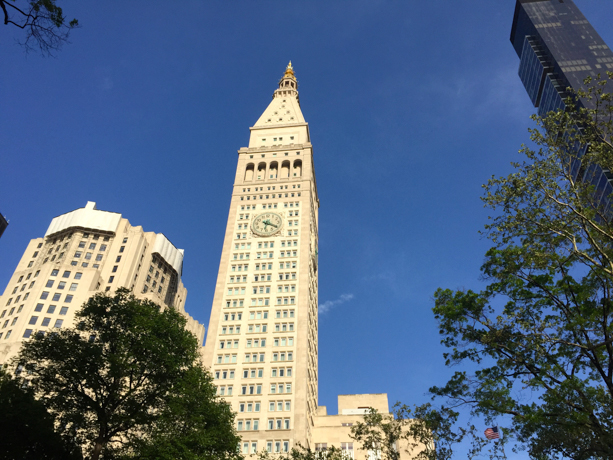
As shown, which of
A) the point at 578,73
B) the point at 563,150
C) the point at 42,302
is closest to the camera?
the point at 563,150

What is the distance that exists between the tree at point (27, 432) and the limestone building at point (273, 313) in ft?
116

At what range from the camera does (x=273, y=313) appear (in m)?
80.3

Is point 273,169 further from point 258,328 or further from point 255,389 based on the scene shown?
point 255,389

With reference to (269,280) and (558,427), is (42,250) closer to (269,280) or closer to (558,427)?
(269,280)

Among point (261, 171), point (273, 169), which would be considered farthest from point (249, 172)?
point (273, 169)

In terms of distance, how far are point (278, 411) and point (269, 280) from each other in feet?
74.3

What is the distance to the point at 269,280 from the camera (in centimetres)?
8450

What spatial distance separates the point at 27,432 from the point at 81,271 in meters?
86.9

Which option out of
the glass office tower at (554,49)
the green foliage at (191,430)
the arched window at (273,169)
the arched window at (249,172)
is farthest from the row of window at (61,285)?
the glass office tower at (554,49)

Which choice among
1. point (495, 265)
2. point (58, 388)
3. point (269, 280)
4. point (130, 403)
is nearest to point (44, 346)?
point (58, 388)

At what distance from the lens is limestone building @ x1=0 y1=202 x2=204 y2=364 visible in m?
103

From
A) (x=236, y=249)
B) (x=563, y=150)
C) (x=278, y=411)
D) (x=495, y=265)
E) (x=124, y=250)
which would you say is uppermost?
(x=124, y=250)

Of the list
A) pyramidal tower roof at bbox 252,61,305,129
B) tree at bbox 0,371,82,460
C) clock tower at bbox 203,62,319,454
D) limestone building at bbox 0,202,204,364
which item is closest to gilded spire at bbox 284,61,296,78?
pyramidal tower roof at bbox 252,61,305,129

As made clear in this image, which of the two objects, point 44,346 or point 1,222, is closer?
point 44,346
